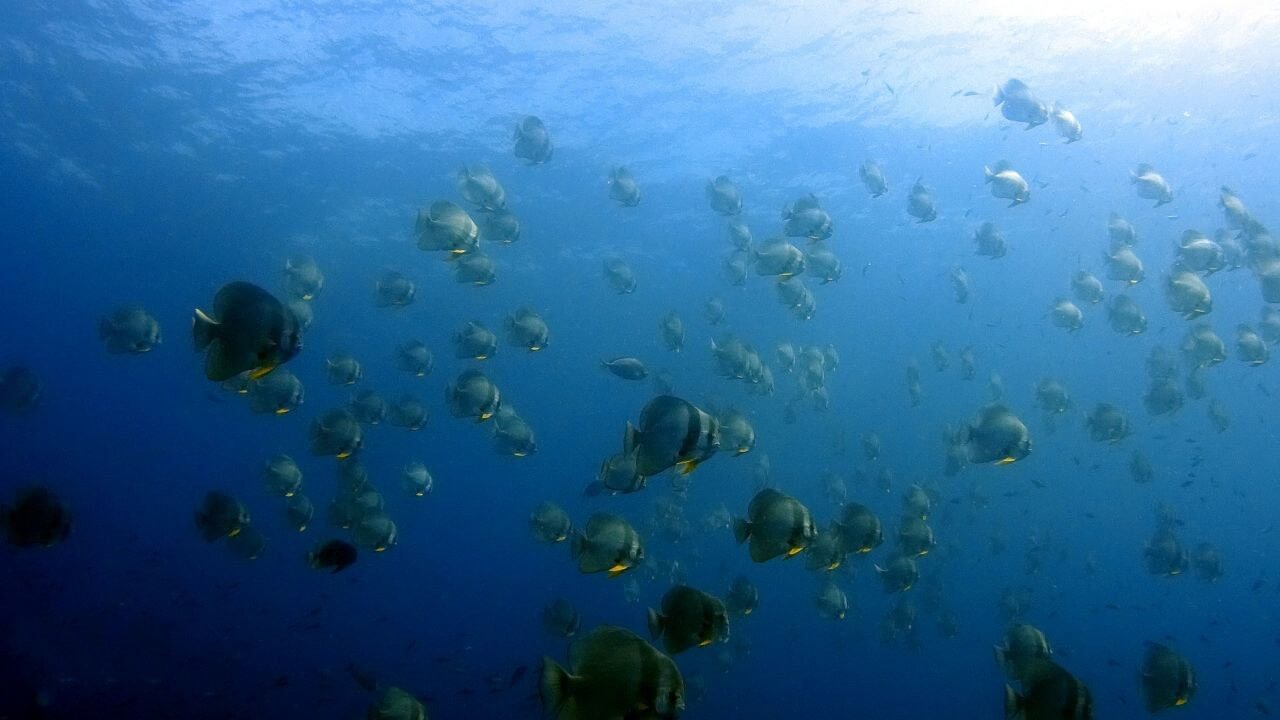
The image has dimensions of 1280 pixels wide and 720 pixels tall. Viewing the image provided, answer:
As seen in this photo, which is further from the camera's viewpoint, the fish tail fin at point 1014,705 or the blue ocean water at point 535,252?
the blue ocean water at point 535,252

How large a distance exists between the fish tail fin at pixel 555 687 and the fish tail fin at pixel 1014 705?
3.10 m

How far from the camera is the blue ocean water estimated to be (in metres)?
23.2

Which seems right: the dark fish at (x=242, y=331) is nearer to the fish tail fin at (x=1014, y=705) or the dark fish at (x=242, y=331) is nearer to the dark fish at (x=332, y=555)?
the dark fish at (x=332, y=555)

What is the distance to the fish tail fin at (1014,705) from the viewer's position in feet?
15.6

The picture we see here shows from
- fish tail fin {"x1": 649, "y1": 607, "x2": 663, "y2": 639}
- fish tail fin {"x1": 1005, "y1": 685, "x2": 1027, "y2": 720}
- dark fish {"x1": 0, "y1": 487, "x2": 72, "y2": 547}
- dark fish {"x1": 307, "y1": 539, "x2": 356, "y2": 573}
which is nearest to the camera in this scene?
fish tail fin {"x1": 1005, "y1": 685, "x2": 1027, "y2": 720}

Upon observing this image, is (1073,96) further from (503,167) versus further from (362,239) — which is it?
(362,239)

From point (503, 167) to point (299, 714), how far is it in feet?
68.6

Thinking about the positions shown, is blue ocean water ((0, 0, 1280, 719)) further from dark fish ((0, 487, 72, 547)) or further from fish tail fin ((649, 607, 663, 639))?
fish tail fin ((649, 607, 663, 639))

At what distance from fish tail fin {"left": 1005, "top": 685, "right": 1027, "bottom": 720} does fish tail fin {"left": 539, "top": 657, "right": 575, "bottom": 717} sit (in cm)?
310

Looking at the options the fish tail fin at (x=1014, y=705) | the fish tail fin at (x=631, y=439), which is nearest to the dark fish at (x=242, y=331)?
the fish tail fin at (x=631, y=439)

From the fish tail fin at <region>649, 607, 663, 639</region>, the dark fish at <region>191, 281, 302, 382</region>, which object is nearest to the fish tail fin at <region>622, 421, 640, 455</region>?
the fish tail fin at <region>649, 607, 663, 639</region>

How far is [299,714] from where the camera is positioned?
2333 cm

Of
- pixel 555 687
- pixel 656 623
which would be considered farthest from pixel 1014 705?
pixel 555 687

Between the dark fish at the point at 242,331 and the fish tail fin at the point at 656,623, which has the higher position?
the dark fish at the point at 242,331
